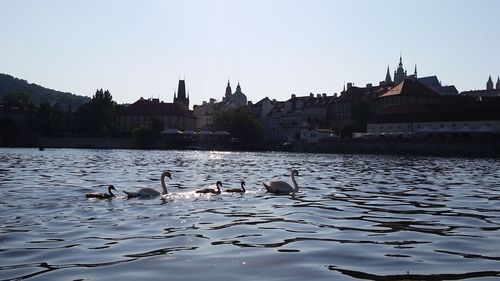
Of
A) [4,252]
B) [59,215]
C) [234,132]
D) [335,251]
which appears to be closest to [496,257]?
[335,251]

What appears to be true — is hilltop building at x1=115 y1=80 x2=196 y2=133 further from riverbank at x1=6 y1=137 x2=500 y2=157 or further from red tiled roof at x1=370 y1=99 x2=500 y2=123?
red tiled roof at x1=370 y1=99 x2=500 y2=123

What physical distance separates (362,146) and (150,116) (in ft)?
273

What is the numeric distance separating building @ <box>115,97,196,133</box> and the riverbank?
94.1ft

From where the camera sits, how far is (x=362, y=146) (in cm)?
10581

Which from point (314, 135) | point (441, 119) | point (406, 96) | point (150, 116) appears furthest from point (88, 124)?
point (441, 119)

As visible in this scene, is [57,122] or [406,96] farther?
[57,122]

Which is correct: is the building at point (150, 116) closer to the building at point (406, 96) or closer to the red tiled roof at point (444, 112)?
the building at point (406, 96)

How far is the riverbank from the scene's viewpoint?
3447 inches

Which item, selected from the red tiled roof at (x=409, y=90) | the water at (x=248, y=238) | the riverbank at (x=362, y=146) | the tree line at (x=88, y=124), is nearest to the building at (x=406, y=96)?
the red tiled roof at (x=409, y=90)

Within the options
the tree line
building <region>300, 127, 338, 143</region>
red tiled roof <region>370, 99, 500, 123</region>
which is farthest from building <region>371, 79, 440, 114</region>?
the tree line

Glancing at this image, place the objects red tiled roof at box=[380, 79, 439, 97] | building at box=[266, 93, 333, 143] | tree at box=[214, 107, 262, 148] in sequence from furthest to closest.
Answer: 1. building at box=[266, 93, 333, 143]
2. tree at box=[214, 107, 262, 148]
3. red tiled roof at box=[380, 79, 439, 97]

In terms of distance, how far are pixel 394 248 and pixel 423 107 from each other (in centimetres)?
10930

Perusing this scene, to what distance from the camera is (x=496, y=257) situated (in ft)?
33.6

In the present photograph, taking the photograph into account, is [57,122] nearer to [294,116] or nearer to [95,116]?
[95,116]
